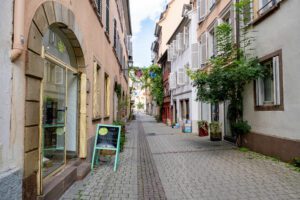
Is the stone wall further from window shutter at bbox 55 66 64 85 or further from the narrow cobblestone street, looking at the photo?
window shutter at bbox 55 66 64 85

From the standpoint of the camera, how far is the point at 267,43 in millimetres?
7926

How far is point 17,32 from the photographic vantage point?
10.2ft

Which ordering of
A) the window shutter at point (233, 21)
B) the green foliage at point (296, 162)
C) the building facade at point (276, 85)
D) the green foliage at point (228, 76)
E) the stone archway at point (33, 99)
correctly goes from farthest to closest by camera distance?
the window shutter at point (233, 21) → the green foliage at point (228, 76) → the building facade at point (276, 85) → the green foliage at point (296, 162) → the stone archway at point (33, 99)

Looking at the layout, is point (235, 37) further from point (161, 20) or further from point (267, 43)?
point (161, 20)

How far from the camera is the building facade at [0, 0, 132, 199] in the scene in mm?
3113

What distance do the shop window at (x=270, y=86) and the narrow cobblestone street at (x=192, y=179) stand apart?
5.35ft

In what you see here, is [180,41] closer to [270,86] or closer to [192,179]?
[270,86]

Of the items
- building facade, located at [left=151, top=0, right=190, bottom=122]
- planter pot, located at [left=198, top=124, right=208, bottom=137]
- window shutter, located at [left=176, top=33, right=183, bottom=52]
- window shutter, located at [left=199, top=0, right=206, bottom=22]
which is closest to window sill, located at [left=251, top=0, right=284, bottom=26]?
window shutter, located at [left=199, top=0, right=206, bottom=22]

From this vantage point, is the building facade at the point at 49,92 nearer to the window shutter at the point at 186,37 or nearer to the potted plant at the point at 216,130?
the potted plant at the point at 216,130

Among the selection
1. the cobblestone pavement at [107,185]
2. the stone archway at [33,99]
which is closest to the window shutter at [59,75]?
the stone archway at [33,99]

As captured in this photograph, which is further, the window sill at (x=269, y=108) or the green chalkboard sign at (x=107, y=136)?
the window sill at (x=269, y=108)

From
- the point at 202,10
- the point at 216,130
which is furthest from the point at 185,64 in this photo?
the point at 216,130

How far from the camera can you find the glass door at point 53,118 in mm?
4812

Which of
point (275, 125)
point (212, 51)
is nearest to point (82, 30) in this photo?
point (275, 125)
